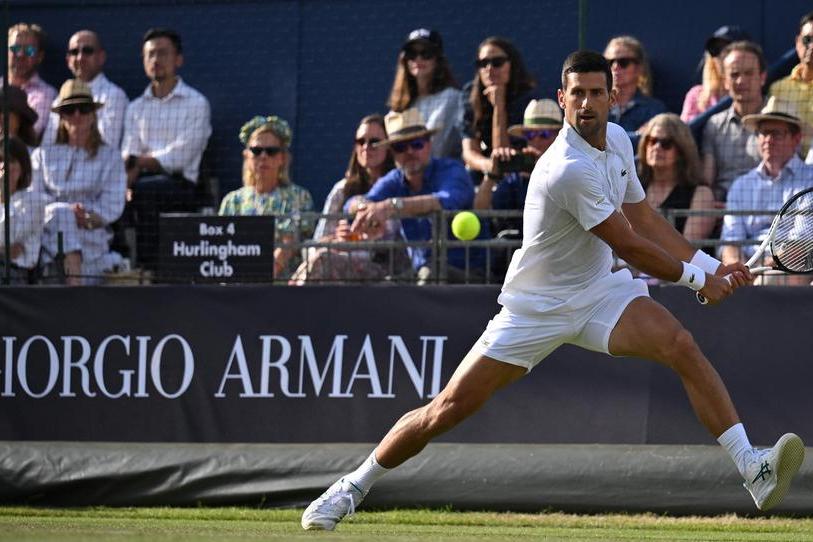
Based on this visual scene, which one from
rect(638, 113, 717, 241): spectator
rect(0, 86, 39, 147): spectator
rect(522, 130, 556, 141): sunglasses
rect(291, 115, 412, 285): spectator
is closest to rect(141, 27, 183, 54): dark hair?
rect(0, 86, 39, 147): spectator

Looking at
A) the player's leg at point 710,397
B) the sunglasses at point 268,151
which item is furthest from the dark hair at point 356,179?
the player's leg at point 710,397

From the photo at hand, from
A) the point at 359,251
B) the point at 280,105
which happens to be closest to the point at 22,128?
the point at 280,105

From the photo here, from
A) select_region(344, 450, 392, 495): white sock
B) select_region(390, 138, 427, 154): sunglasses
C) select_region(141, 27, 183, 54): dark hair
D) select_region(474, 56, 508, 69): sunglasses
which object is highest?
select_region(141, 27, 183, 54): dark hair

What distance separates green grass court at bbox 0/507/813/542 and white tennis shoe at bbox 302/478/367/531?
0.22ft

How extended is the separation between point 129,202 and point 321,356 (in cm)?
202

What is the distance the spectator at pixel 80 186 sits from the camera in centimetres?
1038

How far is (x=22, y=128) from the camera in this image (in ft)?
36.3

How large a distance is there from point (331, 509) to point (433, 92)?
14.4ft

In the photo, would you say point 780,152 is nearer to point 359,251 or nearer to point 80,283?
point 359,251

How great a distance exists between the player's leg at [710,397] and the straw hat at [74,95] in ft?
18.1

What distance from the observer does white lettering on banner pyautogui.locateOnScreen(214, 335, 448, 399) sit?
9.35 m

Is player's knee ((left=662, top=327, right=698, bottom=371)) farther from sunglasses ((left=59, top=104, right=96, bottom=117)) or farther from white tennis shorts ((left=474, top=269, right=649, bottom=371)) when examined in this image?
sunglasses ((left=59, top=104, right=96, bottom=117))

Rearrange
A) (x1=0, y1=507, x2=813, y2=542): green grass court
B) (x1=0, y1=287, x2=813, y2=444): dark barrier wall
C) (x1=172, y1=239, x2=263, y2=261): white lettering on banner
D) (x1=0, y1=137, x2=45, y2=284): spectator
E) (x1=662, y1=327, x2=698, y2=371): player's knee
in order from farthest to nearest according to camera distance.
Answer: (x1=0, y1=137, x2=45, y2=284): spectator < (x1=172, y1=239, x2=263, y2=261): white lettering on banner < (x1=0, y1=287, x2=813, y2=444): dark barrier wall < (x1=0, y1=507, x2=813, y2=542): green grass court < (x1=662, y1=327, x2=698, y2=371): player's knee

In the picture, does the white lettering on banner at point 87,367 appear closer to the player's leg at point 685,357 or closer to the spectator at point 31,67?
the spectator at point 31,67
